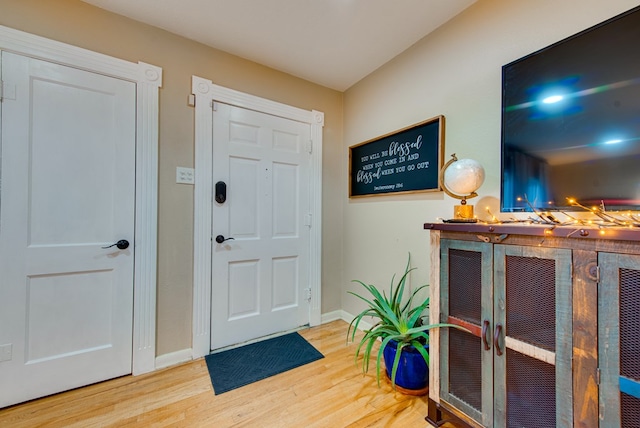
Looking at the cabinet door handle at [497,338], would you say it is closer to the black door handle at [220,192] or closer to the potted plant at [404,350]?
the potted plant at [404,350]

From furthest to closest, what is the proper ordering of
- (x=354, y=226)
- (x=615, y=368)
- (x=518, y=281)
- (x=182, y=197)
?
(x=354, y=226)
(x=182, y=197)
(x=518, y=281)
(x=615, y=368)

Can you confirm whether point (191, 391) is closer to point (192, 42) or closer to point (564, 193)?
point (564, 193)

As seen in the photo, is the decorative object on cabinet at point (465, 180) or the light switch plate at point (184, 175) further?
the light switch plate at point (184, 175)

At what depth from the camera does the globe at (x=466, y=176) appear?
1.33m

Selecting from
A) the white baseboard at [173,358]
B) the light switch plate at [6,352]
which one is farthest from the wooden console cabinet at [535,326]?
the light switch plate at [6,352]

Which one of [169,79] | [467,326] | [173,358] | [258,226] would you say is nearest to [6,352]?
[173,358]

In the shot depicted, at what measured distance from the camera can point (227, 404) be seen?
1.48 meters

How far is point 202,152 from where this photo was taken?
6.48ft

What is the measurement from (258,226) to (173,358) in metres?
1.17

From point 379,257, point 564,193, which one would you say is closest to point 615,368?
point 564,193

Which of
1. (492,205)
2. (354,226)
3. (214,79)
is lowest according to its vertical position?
(354,226)

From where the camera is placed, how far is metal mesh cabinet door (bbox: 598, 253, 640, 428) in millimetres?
780

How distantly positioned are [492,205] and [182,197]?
2099 millimetres

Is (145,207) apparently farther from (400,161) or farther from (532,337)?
(532,337)
